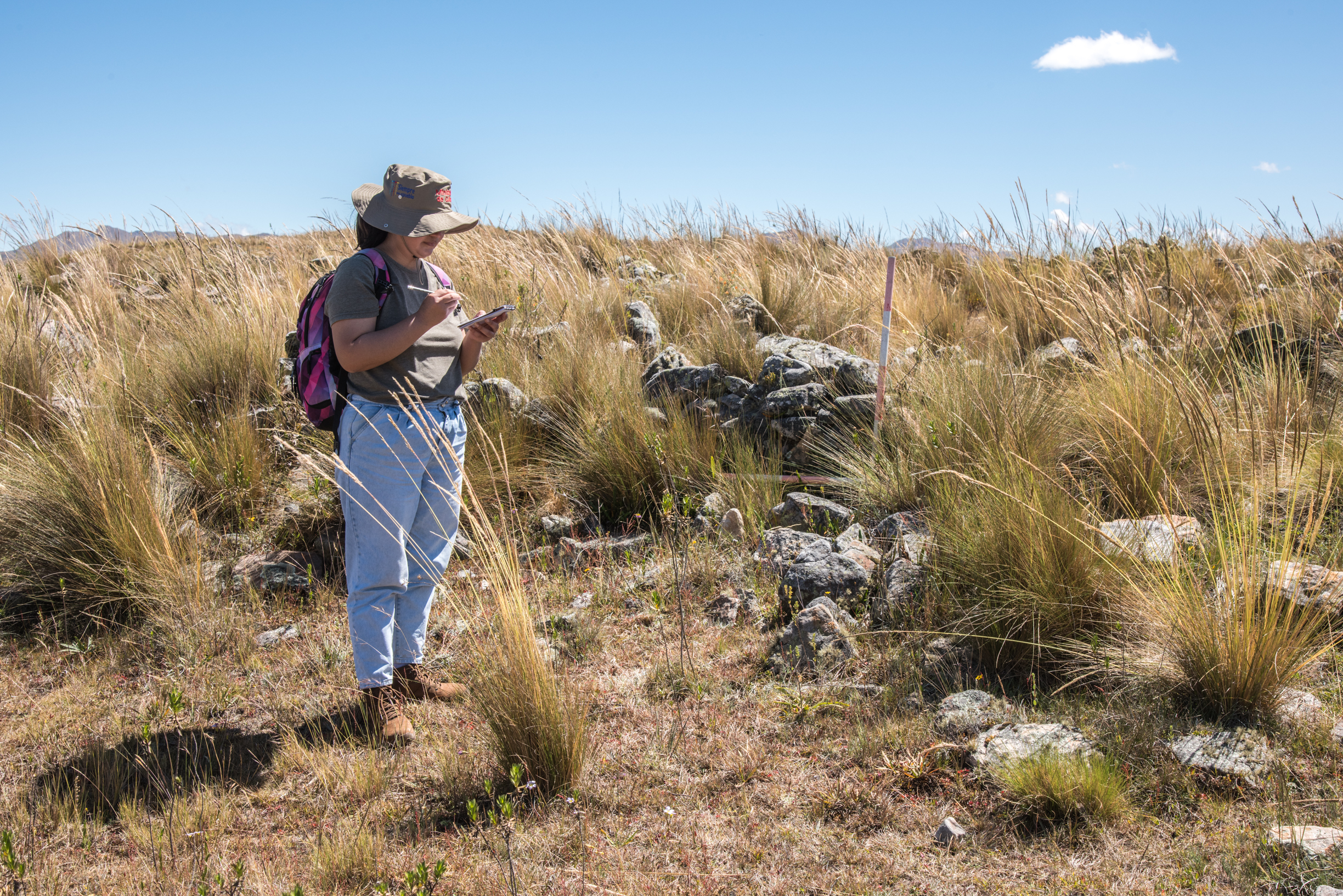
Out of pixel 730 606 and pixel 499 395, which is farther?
pixel 499 395

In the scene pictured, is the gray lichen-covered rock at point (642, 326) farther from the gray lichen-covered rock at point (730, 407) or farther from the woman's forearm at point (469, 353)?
the woman's forearm at point (469, 353)

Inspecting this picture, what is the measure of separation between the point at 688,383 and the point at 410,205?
291 centimetres

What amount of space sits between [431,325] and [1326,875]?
8.65 ft

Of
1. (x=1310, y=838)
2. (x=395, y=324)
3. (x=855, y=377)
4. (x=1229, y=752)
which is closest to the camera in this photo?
(x=1310, y=838)

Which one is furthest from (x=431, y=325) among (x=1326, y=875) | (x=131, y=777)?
(x=1326, y=875)

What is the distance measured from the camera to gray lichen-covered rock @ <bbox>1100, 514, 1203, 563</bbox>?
9.93ft

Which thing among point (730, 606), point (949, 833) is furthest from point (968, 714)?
point (730, 606)

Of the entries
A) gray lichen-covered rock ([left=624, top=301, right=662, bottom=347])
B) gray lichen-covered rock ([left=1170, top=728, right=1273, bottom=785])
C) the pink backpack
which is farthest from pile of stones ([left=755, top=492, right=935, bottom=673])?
gray lichen-covered rock ([left=624, top=301, right=662, bottom=347])

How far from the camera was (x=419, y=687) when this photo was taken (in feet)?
9.90

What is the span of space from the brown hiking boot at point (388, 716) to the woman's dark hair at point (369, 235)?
142 cm

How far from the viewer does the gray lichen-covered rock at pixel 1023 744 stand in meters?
2.50

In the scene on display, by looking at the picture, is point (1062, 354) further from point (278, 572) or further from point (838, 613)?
point (278, 572)

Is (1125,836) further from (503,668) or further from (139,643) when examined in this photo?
(139,643)

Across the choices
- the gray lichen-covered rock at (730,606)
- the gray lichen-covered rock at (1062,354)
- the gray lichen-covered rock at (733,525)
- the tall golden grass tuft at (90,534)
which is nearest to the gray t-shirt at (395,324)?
the gray lichen-covered rock at (730,606)
